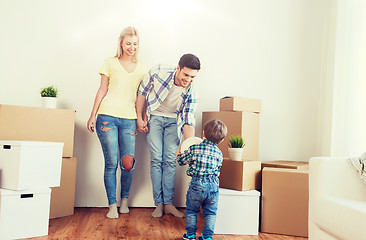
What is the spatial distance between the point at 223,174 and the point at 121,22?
144cm

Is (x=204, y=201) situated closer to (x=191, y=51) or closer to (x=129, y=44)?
(x=129, y=44)

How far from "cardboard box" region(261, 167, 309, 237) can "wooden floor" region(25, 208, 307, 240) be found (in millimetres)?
59

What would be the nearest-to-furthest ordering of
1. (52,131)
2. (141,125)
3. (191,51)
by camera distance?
1. (52,131)
2. (141,125)
3. (191,51)

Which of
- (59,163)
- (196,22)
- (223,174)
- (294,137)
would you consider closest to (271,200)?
(223,174)

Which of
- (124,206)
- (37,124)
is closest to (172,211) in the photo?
(124,206)

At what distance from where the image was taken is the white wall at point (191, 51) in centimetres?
275

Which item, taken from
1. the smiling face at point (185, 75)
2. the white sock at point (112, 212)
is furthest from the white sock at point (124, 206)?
the smiling face at point (185, 75)

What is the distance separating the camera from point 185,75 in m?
2.30

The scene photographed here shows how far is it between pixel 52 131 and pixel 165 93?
793 millimetres

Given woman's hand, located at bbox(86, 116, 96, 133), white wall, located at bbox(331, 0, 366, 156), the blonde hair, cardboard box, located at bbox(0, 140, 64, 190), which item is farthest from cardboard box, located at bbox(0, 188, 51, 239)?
white wall, located at bbox(331, 0, 366, 156)

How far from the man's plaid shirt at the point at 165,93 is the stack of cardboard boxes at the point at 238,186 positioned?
28 cm

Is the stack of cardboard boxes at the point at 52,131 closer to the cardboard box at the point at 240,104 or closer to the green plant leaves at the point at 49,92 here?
the green plant leaves at the point at 49,92

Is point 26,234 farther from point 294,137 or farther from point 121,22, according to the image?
point 294,137

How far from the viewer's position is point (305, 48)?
3098 mm
